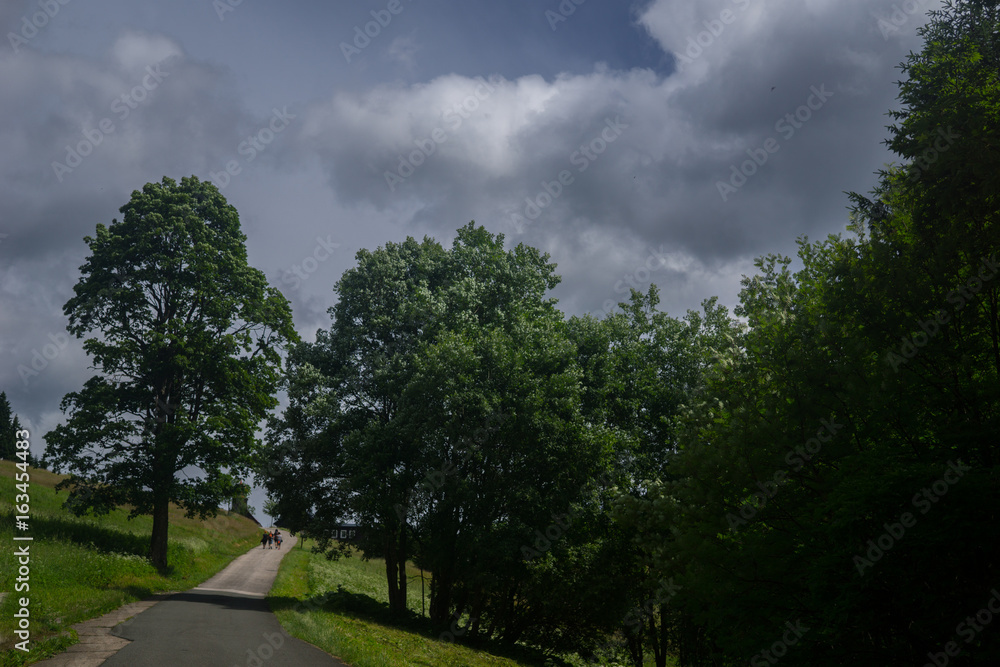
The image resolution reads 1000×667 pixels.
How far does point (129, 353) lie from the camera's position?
87.3 feet

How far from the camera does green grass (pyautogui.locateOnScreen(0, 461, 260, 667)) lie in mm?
12055

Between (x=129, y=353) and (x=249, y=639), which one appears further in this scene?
(x=129, y=353)

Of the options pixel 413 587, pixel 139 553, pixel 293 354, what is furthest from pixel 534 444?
pixel 413 587

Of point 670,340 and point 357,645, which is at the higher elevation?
point 670,340

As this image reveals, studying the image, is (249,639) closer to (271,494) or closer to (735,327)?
(271,494)

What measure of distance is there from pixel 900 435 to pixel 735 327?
7747 millimetres
